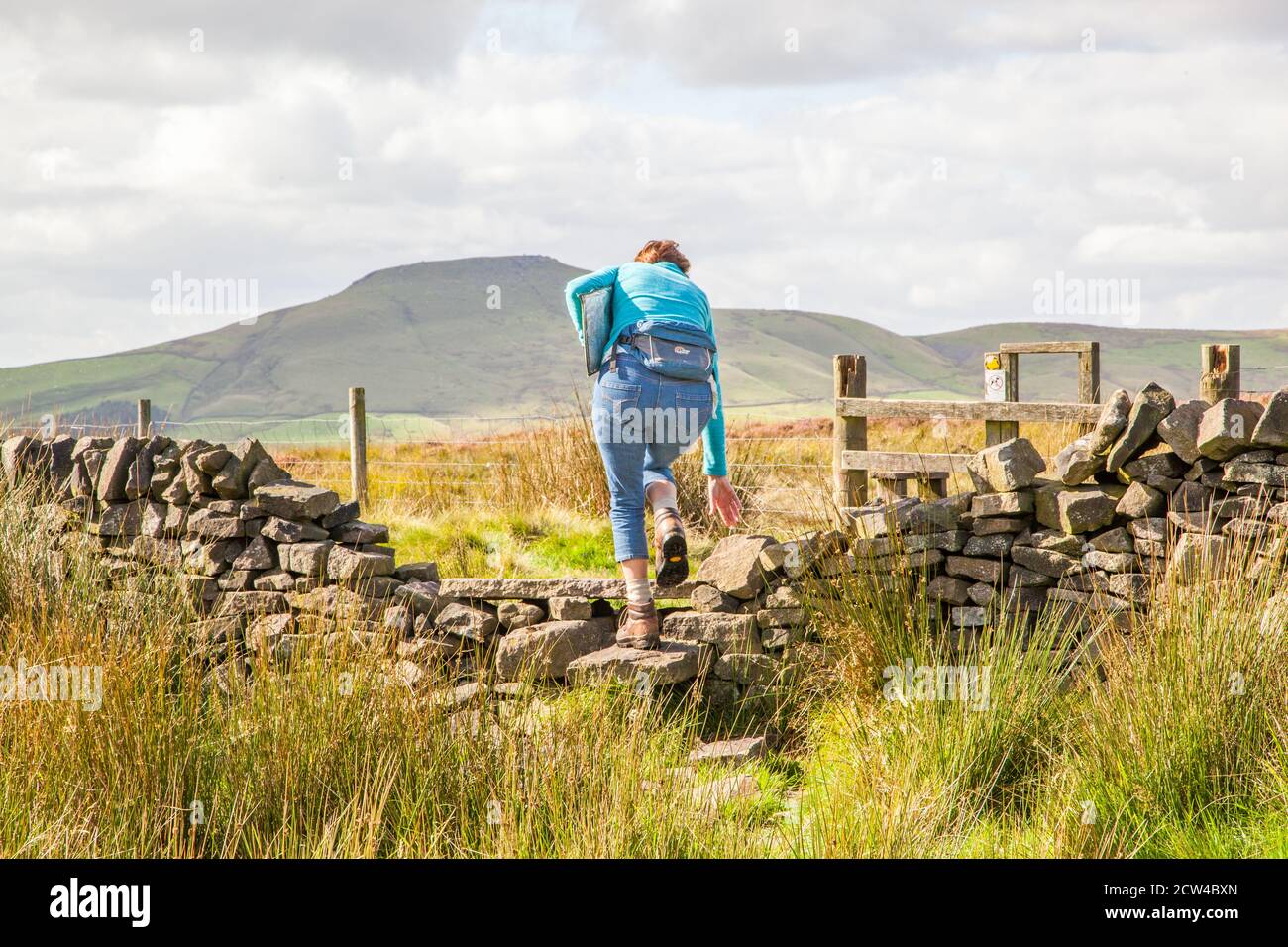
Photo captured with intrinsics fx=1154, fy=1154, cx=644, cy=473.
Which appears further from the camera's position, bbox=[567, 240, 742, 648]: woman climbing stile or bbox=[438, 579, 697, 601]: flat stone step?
bbox=[438, 579, 697, 601]: flat stone step

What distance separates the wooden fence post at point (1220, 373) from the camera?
22.6 feet

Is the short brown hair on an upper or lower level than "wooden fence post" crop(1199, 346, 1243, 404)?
upper

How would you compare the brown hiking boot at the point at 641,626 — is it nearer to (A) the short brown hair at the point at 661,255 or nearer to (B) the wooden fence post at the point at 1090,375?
(A) the short brown hair at the point at 661,255

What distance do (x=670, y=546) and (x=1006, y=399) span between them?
213 inches

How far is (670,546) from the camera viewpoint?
473 cm

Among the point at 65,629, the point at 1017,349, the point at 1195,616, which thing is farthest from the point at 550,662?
the point at 1017,349

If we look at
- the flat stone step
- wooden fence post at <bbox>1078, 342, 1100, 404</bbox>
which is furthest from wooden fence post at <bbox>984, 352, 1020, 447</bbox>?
the flat stone step

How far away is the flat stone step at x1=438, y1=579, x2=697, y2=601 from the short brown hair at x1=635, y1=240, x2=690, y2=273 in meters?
1.43

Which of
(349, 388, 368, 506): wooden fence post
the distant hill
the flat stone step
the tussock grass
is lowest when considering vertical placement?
the tussock grass

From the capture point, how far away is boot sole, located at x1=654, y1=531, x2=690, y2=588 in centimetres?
473

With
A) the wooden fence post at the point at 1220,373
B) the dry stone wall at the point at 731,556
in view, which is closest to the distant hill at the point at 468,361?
the wooden fence post at the point at 1220,373

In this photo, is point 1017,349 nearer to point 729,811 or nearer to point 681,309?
point 681,309

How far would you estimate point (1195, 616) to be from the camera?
3.70m

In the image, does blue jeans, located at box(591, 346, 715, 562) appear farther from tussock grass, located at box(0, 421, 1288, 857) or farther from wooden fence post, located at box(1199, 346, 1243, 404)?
wooden fence post, located at box(1199, 346, 1243, 404)
